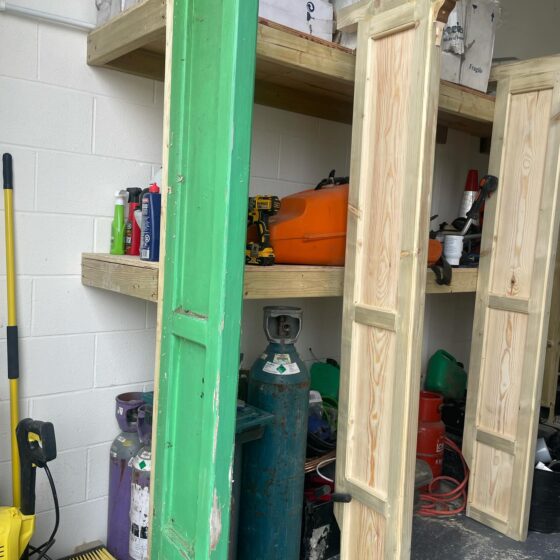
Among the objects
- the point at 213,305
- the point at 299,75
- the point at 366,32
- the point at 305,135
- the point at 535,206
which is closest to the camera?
the point at 213,305

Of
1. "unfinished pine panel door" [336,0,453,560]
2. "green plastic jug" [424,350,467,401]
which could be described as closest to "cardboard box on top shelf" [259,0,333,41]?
"unfinished pine panel door" [336,0,453,560]

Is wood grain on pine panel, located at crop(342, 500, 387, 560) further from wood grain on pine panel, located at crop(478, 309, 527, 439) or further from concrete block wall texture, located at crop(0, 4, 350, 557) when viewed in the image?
concrete block wall texture, located at crop(0, 4, 350, 557)

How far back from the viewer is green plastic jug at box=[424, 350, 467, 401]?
9.21 feet

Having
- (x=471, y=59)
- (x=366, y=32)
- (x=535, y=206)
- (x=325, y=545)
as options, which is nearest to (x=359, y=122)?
(x=366, y=32)

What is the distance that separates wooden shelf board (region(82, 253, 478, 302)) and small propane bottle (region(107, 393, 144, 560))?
0.43m

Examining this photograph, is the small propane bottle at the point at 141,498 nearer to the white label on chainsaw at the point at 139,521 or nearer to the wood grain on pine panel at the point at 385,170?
the white label on chainsaw at the point at 139,521

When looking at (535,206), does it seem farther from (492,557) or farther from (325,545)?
(325,545)

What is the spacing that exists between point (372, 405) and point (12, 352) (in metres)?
1.09

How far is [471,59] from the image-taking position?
2.02 meters

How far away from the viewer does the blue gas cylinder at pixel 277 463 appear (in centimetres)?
172

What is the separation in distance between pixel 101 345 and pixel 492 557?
5.02 feet

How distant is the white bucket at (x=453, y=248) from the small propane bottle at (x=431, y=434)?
25.1 inches

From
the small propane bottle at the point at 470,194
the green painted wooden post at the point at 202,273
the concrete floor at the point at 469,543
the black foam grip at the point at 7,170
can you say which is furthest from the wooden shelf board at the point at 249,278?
the concrete floor at the point at 469,543

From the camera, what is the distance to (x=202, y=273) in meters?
1.22
